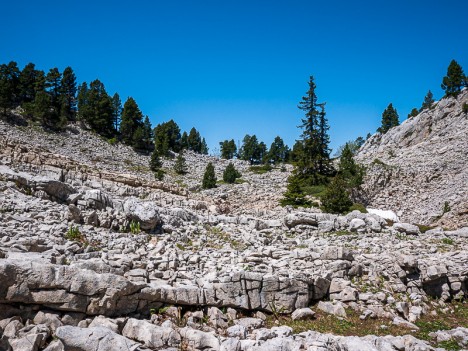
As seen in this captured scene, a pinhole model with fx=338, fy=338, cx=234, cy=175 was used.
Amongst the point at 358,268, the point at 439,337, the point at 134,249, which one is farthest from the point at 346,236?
the point at 134,249

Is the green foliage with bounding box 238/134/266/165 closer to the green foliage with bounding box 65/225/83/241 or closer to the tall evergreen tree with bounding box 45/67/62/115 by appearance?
the tall evergreen tree with bounding box 45/67/62/115

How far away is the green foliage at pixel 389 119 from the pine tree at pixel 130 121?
77.0 meters

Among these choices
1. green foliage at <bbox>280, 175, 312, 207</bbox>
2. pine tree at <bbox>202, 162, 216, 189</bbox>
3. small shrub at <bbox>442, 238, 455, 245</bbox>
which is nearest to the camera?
small shrub at <bbox>442, 238, 455, 245</bbox>

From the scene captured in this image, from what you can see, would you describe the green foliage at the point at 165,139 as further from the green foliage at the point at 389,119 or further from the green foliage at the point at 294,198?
the green foliage at the point at 389,119

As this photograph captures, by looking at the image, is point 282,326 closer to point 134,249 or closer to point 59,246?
point 134,249

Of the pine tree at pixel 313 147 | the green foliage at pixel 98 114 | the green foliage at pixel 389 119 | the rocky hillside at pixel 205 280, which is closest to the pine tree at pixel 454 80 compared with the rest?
the green foliage at pixel 389 119

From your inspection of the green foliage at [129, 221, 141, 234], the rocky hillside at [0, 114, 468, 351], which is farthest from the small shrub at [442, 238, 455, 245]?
the green foliage at [129, 221, 141, 234]

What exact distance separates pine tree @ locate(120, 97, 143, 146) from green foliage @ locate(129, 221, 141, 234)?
72.1m

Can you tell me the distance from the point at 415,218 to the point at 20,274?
4241 centimetres

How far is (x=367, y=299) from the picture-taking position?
593 inches

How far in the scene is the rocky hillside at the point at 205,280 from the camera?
1068cm

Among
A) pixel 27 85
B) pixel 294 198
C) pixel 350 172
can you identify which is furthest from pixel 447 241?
pixel 27 85

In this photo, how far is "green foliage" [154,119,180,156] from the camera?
92062 millimetres

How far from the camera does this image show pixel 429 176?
171 ft
